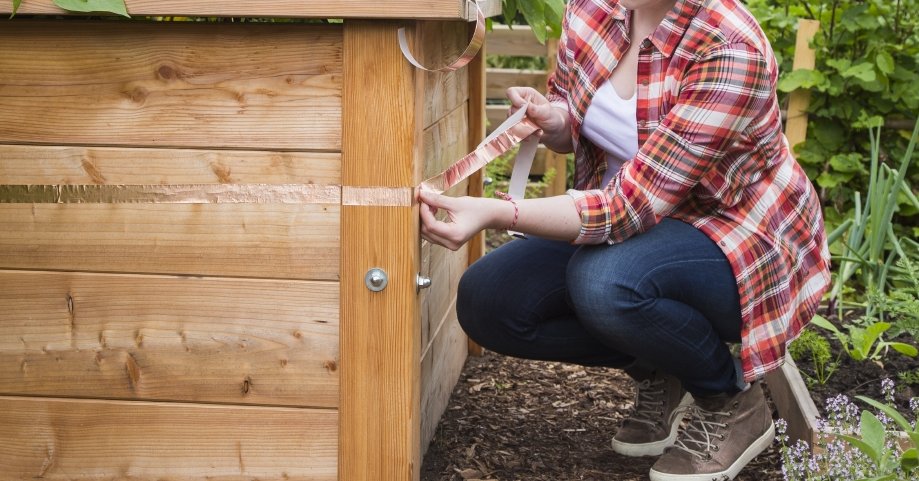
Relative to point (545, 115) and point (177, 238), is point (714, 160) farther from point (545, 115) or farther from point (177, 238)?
point (177, 238)

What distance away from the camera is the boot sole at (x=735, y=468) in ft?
7.38

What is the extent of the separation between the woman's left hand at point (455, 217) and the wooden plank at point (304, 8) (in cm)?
32

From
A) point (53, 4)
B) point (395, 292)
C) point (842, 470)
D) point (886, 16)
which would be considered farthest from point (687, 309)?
point (886, 16)

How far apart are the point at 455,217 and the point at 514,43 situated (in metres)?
3.57

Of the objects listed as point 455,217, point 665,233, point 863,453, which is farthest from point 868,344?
point 455,217

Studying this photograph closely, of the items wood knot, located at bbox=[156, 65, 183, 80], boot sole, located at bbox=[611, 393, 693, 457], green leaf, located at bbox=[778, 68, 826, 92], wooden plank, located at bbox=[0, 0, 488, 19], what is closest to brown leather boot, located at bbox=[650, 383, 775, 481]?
boot sole, located at bbox=[611, 393, 693, 457]

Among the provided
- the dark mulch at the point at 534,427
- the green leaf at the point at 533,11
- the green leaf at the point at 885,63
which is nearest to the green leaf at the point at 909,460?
the dark mulch at the point at 534,427

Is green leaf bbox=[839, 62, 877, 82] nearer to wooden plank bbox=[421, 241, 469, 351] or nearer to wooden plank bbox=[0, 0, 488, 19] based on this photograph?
wooden plank bbox=[421, 241, 469, 351]

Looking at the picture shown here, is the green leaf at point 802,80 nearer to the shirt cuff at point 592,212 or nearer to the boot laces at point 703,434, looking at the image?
the boot laces at point 703,434

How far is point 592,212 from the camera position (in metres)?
2.03

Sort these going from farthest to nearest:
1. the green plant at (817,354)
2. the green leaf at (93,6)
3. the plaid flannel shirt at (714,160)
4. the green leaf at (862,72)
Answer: the green leaf at (862,72) → the green plant at (817,354) → the plaid flannel shirt at (714,160) → the green leaf at (93,6)

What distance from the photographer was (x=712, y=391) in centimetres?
229

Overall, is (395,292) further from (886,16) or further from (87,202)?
(886,16)

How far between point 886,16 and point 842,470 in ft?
8.09
